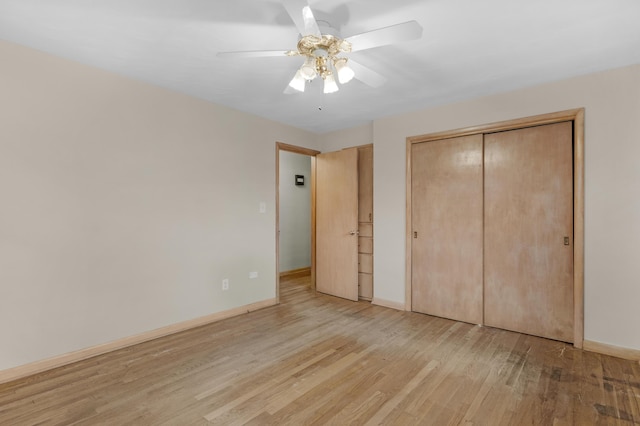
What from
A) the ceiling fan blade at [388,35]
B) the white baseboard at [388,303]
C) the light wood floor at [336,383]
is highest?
the ceiling fan blade at [388,35]

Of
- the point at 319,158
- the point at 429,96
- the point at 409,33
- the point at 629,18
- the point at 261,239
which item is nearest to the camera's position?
the point at 409,33

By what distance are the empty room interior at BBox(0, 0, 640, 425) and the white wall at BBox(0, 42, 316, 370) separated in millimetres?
16

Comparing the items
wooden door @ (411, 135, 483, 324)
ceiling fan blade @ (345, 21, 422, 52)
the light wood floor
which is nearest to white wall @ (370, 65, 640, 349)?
the light wood floor

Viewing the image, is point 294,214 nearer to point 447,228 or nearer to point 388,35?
point 447,228

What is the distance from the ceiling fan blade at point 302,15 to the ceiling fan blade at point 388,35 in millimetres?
225

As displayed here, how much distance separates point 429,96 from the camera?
3.09 m

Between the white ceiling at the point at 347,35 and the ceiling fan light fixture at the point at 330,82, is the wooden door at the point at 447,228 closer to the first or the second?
the white ceiling at the point at 347,35

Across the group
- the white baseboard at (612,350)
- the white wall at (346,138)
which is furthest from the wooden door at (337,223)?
the white baseboard at (612,350)

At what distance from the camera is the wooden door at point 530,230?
8.93 ft

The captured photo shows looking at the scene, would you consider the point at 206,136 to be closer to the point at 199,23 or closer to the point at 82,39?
the point at 82,39

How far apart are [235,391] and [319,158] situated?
10.7 feet

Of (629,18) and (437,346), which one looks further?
(437,346)

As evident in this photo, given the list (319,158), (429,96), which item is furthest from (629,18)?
(319,158)

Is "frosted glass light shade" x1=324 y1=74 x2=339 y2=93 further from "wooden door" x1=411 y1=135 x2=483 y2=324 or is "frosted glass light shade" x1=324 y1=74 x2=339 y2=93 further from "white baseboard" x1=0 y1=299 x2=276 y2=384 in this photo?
"white baseboard" x1=0 y1=299 x2=276 y2=384
